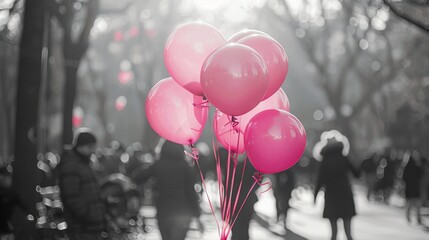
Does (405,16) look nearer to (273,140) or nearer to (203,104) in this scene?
(203,104)

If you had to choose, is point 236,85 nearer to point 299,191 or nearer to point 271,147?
point 271,147

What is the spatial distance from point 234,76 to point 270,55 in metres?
0.56

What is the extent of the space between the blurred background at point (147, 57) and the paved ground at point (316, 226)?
121 inches

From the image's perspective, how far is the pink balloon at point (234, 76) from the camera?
491cm

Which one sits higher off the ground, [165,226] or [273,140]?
[273,140]

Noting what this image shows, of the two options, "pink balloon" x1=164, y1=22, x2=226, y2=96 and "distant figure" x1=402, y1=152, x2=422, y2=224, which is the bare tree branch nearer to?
"pink balloon" x1=164, y1=22, x2=226, y2=96

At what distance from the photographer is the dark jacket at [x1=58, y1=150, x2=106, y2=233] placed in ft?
21.1

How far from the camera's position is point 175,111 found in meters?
5.66

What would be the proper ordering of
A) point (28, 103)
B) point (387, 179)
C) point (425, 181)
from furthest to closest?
point (387, 179)
point (425, 181)
point (28, 103)

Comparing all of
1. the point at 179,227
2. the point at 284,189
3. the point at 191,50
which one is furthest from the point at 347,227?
the point at 191,50

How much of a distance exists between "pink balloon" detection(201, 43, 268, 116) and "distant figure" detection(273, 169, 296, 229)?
30.2 feet

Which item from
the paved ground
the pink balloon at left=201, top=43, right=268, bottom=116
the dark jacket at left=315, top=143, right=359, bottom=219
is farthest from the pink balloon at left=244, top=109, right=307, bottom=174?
the paved ground

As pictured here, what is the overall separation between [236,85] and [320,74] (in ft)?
72.6

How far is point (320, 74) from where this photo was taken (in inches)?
1051
